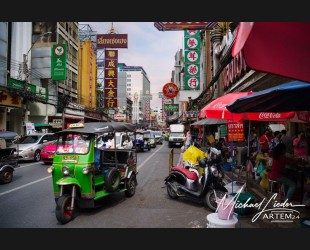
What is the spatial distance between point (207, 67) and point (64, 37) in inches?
756

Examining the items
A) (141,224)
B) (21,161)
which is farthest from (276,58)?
(21,161)

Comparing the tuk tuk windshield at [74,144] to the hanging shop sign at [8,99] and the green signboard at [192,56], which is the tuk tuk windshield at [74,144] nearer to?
the hanging shop sign at [8,99]

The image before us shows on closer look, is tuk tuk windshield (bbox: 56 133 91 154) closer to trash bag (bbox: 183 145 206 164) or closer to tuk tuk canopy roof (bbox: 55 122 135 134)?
tuk tuk canopy roof (bbox: 55 122 135 134)

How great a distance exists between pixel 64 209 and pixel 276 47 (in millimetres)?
5255

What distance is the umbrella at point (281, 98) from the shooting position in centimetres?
478

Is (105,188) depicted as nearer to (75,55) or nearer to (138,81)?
(75,55)

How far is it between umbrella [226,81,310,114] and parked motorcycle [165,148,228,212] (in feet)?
5.32

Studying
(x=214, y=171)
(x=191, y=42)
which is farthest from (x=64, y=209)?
(x=191, y=42)

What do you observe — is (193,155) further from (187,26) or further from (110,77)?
(110,77)

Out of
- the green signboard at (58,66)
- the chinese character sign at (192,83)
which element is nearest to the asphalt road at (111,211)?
the green signboard at (58,66)

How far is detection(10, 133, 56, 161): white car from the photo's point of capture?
16952mm

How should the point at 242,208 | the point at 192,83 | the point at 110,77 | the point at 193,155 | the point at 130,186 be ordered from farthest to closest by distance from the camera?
the point at 110,77
the point at 192,83
the point at 193,155
the point at 130,186
the point at 242,208

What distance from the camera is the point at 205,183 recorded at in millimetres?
7352

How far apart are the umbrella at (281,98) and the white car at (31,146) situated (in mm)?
13876
